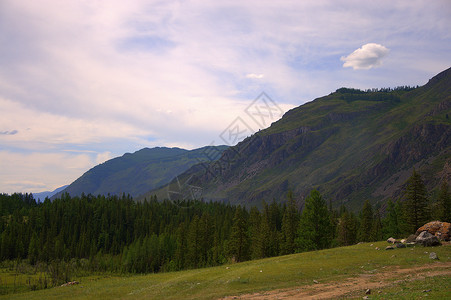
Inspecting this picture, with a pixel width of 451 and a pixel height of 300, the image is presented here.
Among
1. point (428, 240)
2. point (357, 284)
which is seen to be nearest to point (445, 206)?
point (428, 240)

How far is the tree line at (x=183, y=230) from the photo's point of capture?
6162 centimetres

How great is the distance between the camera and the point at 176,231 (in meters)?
117

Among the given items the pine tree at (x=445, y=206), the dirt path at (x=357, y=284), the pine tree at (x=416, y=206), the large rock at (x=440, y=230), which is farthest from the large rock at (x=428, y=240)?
the pine tree at (x=445, y=206)

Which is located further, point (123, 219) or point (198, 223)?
point (123, 219)

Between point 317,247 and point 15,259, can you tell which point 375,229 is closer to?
point 317,247

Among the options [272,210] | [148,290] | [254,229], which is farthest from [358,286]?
[272,210]

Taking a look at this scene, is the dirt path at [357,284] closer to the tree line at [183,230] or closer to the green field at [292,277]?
the green field at [292,277]

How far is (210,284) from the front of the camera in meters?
32.6

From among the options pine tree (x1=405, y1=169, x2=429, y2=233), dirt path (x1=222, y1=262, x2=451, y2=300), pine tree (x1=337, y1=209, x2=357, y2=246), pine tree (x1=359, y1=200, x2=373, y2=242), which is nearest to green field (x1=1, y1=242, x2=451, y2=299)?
dirt path (x1=222, y1=262, x2=451, y2=300)

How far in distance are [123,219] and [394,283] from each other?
514 ft

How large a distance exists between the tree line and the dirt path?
32.3 metres

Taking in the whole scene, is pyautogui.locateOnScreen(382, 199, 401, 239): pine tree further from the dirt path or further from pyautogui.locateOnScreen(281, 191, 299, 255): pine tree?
the dirt path

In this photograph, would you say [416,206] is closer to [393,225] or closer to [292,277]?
[393,225]

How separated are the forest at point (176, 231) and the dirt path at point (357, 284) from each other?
32141 millimetres
